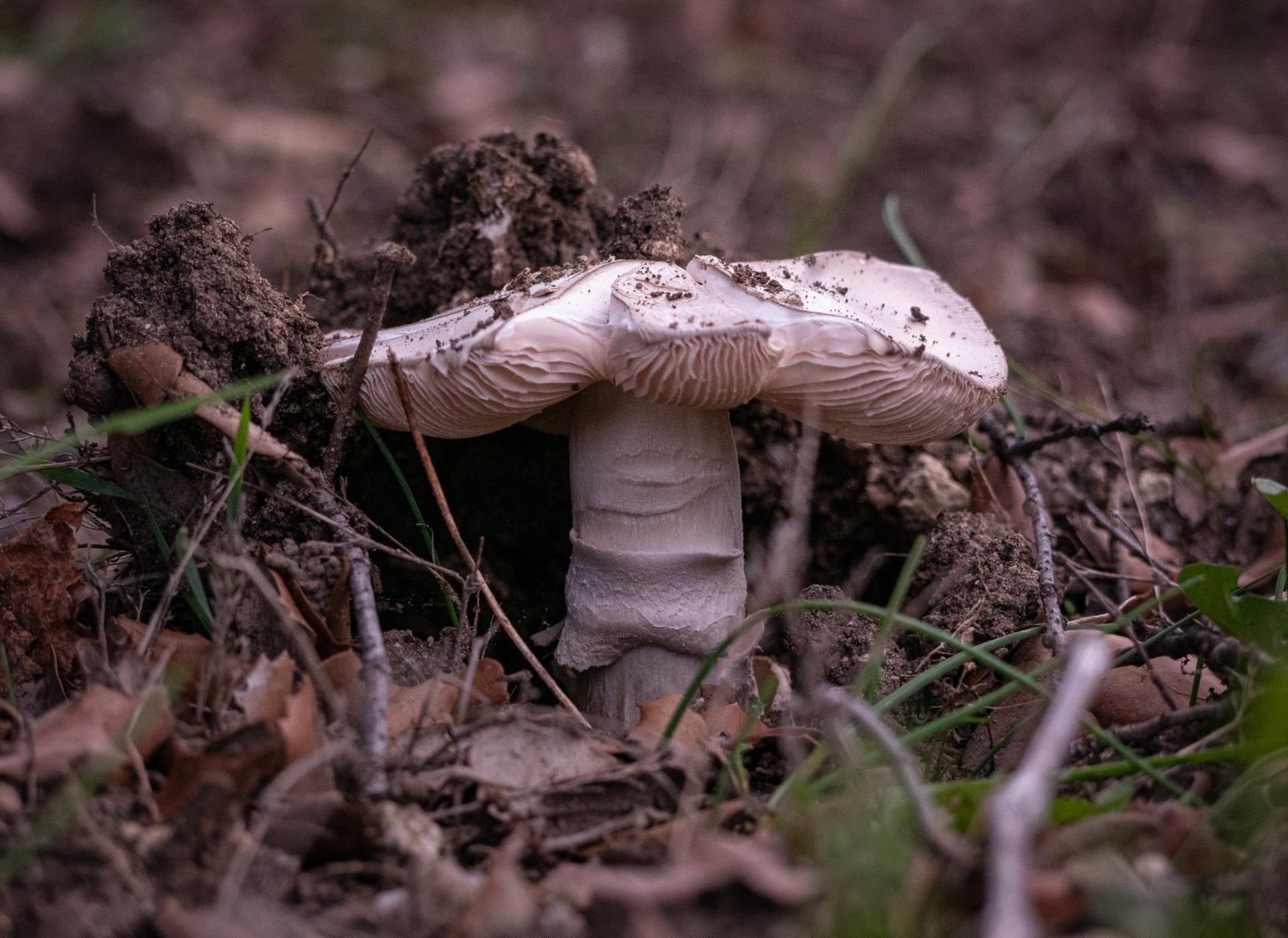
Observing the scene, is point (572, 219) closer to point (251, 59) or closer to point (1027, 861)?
point (1027, 861)

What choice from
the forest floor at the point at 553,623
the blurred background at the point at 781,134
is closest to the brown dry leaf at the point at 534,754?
the forest floor at the point at 553,623

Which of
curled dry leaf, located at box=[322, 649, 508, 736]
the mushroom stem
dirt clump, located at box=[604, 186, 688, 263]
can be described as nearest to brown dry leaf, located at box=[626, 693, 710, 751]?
the mushroom stem

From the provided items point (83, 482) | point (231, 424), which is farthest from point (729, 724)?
point (83, 482)

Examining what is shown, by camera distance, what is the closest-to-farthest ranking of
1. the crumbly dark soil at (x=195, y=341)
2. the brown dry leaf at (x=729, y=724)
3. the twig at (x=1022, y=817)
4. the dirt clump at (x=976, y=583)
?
the twig at (x=1022, y=817), the brown dry leaf at (x=729, y=724), the crumbly dark soil at (x=195, y=341), the dirt clump at (x=976, y=583)

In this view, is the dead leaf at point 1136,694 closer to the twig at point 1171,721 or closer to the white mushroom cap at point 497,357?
the twig at point 1171,721

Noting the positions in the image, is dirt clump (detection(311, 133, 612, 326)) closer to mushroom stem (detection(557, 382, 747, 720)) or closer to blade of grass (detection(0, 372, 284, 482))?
mushroom stem (detection(557, 382, 747, 720))

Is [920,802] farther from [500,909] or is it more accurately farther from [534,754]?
[534,754]
